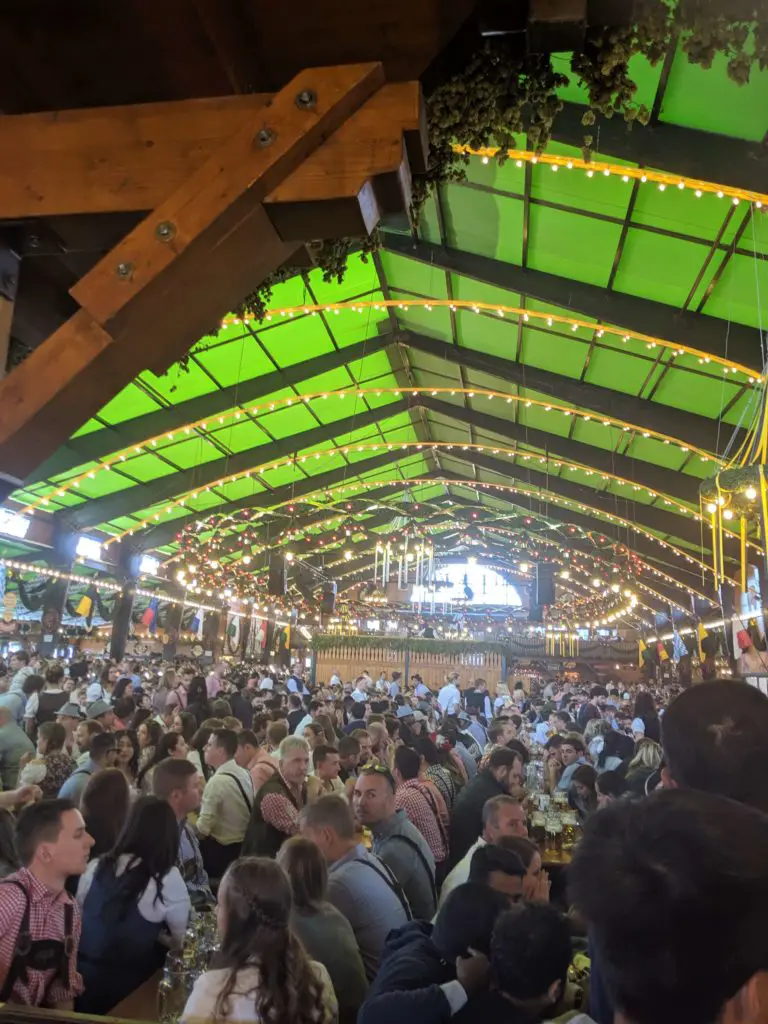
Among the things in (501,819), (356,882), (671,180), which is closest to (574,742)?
(501,819)

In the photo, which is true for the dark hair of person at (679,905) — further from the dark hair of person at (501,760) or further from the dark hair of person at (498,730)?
Answer: the dark hair of person at (498,730)

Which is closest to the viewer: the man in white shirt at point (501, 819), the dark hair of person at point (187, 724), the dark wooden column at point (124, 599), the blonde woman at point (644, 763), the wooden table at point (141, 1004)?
the wooden table at point (141, 1004)

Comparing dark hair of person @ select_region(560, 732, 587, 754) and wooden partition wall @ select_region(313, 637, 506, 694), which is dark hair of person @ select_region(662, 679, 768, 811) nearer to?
dark hair of person @ select_region(560, 732, 587, 754)

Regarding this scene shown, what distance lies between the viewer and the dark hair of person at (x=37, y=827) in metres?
2.19

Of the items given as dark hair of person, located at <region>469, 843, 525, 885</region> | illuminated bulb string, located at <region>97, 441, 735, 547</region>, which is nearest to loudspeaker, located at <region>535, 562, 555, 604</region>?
illuminated bulb string, located at <region>97, 441, 735, 547</region>

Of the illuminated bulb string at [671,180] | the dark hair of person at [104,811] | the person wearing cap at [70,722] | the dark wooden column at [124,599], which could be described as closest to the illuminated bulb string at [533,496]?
the dark wooden column at [124,599]

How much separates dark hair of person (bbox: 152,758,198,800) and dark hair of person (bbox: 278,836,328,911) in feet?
3.41

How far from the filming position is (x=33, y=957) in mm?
1993

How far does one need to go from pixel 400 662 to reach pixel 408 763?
19564 mm

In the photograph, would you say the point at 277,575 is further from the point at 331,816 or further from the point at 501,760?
the point at 331,816

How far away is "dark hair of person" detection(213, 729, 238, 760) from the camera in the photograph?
4.62 metres

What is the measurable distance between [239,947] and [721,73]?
5.73m

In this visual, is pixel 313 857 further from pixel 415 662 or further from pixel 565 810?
pixel 415 662

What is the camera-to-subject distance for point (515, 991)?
4.82 ft
